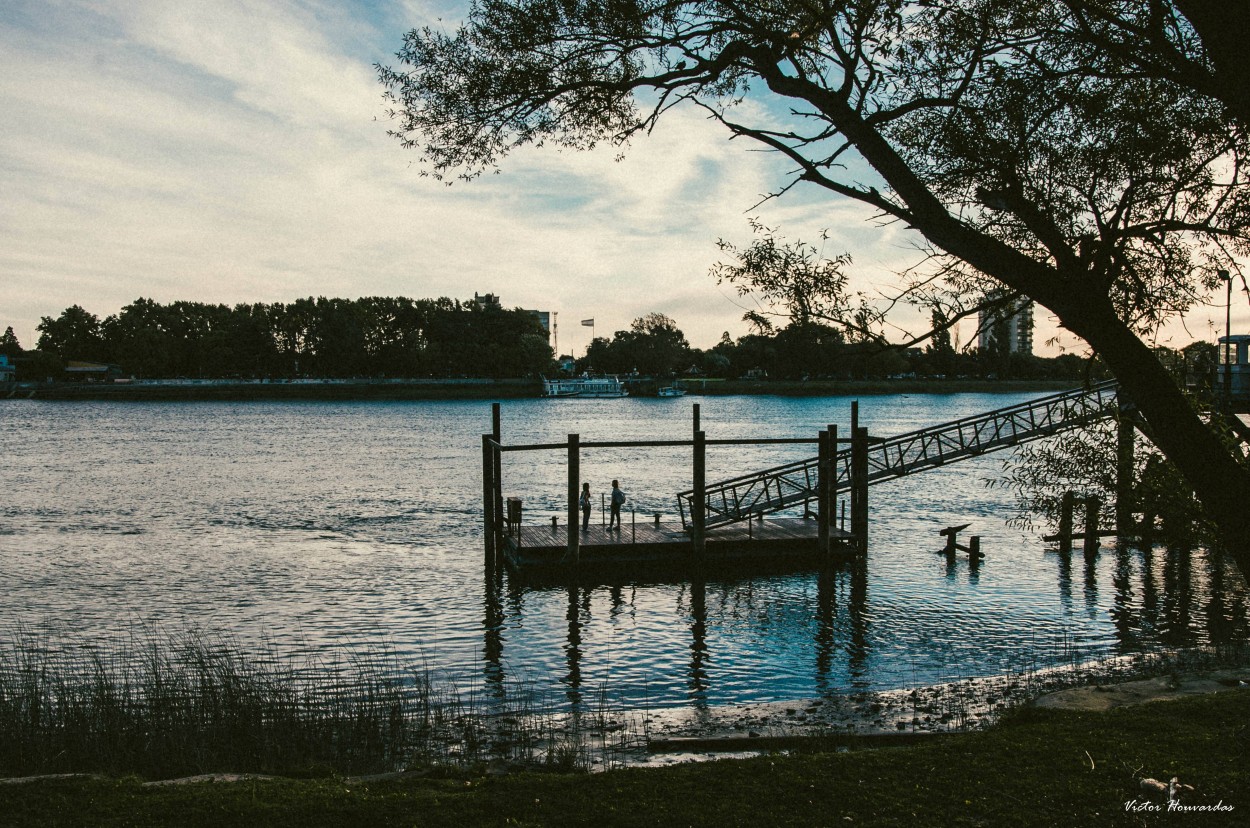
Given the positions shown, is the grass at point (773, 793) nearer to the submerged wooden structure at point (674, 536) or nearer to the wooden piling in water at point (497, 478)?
the submerged wooden structure at point (674, 536)

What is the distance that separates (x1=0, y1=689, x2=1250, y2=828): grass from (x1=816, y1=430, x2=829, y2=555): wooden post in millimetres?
19123

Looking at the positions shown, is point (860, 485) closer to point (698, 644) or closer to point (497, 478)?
point (698, 644)

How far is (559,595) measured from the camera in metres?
26.6

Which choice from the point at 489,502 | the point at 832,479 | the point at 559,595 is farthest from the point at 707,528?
the point at 489,502

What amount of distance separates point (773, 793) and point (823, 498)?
21.6 metres

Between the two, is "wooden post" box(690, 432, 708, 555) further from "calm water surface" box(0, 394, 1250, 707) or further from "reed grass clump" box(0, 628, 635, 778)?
"reed grass clump" box(0, 628, 635, 778)

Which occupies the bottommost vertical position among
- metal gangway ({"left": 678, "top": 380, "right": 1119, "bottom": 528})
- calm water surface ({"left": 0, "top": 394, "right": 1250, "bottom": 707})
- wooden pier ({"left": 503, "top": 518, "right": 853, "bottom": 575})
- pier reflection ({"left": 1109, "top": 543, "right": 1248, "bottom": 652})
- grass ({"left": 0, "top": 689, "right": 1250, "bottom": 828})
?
calm water surface ({"left": 0, "top": 394, "right": 1250, "bottom": 707})

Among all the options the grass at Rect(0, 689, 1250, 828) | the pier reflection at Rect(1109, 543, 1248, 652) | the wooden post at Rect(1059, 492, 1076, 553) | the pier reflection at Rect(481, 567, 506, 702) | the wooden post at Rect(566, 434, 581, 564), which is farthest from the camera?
the wooden post at Rect(1059, 492, 1076, 553)

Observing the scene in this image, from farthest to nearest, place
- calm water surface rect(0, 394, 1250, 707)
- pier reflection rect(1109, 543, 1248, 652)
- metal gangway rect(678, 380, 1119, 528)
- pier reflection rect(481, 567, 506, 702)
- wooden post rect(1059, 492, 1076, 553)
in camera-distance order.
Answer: metal gangway rect(678, 380, 1119, 528), wooden post rect(1059, 492, 1076, 553), pier reflection rect(1109, 543, 1248, 652), calm water surface rect(0, 394, 1250, 707), pier reflection rect(481, 567, 506, 702)

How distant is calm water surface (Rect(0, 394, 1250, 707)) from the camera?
20.1m

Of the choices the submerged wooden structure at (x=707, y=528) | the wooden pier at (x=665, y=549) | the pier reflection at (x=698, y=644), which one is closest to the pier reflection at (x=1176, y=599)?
the submerged wooden structure at (x=707, y=528)

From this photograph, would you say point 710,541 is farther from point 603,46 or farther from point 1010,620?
point 603,46

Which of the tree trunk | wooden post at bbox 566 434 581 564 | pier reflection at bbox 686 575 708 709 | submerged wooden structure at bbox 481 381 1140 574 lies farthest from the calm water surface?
the tree trunk

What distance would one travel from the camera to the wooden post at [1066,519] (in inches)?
1182
